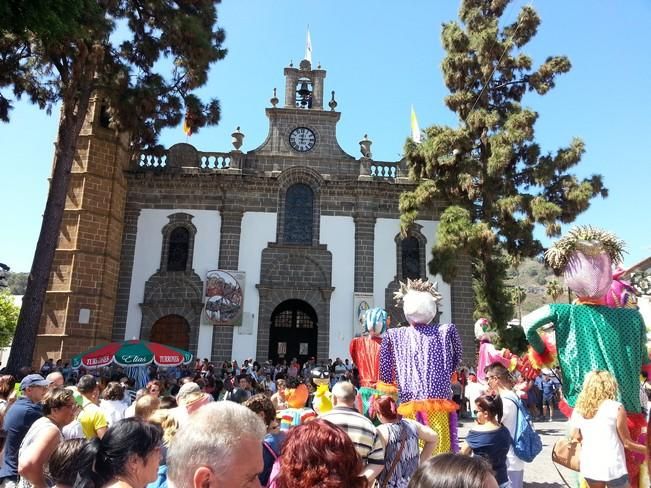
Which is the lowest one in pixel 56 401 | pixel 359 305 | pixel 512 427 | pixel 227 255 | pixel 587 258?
pixel 512 427

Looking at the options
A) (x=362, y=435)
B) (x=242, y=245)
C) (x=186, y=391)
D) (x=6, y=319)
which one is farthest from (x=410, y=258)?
(x=6, y=319)

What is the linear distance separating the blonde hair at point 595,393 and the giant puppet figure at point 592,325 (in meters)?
0.58

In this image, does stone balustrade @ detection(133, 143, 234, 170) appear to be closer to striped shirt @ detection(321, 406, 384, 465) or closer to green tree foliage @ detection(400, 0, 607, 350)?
green tree foliage @ detection(400, 0, 607, 350)

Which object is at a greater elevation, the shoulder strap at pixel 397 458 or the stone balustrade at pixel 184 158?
the stone balustrade at pixel 184 158

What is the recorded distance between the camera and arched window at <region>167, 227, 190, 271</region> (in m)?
19.2

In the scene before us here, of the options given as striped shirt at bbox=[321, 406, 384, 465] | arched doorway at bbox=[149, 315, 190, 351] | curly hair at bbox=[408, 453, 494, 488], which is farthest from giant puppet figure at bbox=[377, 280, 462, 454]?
arched doorway at bbox=[149, 315, 190, 351]

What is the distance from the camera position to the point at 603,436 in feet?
12.3

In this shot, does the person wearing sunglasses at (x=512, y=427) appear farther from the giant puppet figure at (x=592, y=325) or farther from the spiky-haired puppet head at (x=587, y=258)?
the spiky-haired puppet head at (x=587, y=258)

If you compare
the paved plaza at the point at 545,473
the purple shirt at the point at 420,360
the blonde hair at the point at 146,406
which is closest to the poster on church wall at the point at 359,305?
the paved plaza at the point at 545,473

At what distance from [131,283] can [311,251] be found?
6.85 meters

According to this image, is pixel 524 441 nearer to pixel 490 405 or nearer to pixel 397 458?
pixel 490 405

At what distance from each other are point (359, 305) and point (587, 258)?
1383cm

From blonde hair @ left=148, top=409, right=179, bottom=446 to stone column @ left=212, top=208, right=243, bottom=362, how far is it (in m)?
13.9

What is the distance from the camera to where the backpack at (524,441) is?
4.72 meters
